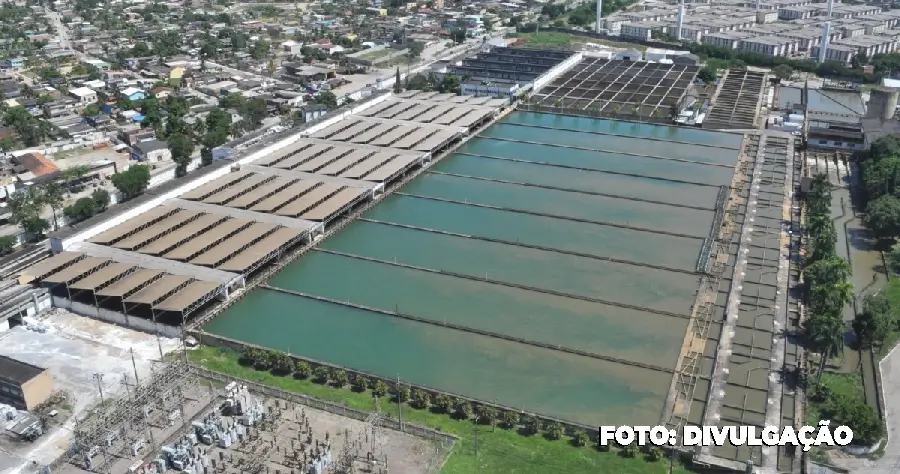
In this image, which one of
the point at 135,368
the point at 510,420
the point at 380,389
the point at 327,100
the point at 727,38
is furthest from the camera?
the point at 727,38

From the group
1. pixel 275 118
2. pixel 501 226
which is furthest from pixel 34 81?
pixel 501 226

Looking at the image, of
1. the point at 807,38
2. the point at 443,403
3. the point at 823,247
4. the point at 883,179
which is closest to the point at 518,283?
the point at 443,403

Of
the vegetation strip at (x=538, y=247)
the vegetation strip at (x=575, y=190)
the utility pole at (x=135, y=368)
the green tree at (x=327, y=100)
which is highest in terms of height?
the green tree at (x=327, y=100)

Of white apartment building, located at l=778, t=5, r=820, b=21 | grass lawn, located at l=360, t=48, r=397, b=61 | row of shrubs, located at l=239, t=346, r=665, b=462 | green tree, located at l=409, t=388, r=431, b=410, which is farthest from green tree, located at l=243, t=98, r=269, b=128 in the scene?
white apartment building, located at l=778, t=5, r=820, b=21

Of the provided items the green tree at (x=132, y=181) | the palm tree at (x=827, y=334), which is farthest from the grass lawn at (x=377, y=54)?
the palm tree at (x=827, y=334)

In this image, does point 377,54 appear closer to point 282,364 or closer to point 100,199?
point 100,199

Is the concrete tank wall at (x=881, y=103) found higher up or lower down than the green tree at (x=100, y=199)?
higher up

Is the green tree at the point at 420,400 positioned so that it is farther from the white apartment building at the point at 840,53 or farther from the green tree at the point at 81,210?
the white apartment building at the point at 840,53

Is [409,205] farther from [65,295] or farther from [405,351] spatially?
[65,295]

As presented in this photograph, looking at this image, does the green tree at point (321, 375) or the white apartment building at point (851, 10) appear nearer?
the green tree at point (321, 375)
